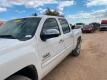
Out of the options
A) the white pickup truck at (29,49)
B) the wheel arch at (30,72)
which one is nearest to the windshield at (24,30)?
the white pickup truck at (29,49)

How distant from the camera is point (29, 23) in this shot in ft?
13.0

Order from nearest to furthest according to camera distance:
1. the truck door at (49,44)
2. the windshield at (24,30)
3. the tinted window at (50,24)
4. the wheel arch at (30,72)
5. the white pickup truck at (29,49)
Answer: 1. the white pickup truck at (29,49)
2. the wheel arch at (30,72)
3. the windshield at (24,30)
4. the truck door at (49,44)
5. the tinted window at (50,24)

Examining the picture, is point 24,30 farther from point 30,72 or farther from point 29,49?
point 30,72

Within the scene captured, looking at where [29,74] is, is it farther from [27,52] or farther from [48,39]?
[48,39]

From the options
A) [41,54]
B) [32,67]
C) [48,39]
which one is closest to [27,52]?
[32,67]

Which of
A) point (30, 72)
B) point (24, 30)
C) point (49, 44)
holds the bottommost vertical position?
point (30, 72)

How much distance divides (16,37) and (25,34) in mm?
210

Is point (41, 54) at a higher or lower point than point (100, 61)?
higher

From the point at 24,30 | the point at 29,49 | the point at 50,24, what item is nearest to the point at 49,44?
the point at 24,30

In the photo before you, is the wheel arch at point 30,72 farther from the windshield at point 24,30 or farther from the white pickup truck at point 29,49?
the windshield at point 24,30

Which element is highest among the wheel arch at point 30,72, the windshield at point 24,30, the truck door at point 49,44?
the windshield at point 24,30

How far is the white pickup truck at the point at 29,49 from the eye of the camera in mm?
2603

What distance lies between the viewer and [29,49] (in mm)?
3154

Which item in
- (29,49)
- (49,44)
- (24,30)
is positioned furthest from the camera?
(49,44)
